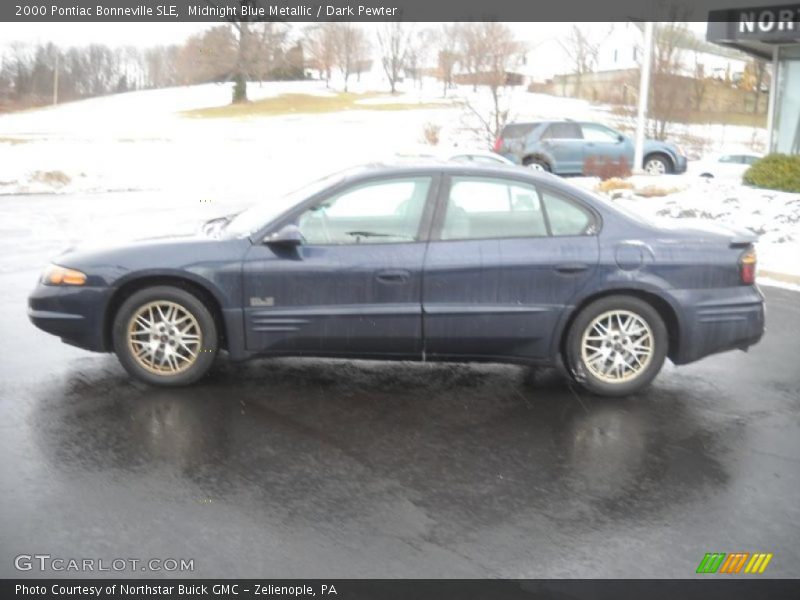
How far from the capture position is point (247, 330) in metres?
6.04

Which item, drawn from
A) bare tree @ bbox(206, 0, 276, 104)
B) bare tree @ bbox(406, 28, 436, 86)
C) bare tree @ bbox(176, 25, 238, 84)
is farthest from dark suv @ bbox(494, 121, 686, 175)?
bare tree @ bbox(406, 28, 436, 86)

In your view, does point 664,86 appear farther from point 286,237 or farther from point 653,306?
point 286,237

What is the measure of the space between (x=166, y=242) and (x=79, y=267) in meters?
0.57

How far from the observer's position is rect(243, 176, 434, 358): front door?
19.8ft

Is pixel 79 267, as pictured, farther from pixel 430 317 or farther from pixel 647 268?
pixel 647 268

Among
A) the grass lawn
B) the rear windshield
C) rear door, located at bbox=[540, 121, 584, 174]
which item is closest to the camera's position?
rear door, located at bbox=[540, 121, 584, 174]

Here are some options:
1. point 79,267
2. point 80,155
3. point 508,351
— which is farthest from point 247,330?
point 80,155

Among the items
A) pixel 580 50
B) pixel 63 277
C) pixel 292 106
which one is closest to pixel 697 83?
pixel 292 106

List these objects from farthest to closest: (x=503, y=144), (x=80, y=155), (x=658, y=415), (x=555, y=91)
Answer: (x=555, y=91) → (x=80, y=155) → (x=503, y=144) → (x=658, y=415)

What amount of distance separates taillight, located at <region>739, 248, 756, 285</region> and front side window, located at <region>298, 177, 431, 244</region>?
2183 mm

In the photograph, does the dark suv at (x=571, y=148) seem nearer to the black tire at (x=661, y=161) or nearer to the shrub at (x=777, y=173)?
the black tire at (x=661, y=161)

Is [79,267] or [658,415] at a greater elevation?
[79,267]

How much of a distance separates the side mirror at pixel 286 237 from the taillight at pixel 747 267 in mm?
2957

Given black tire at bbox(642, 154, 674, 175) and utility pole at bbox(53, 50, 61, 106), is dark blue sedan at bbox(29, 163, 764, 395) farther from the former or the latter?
utility pole at bbox(53, 50, 61, 106)
